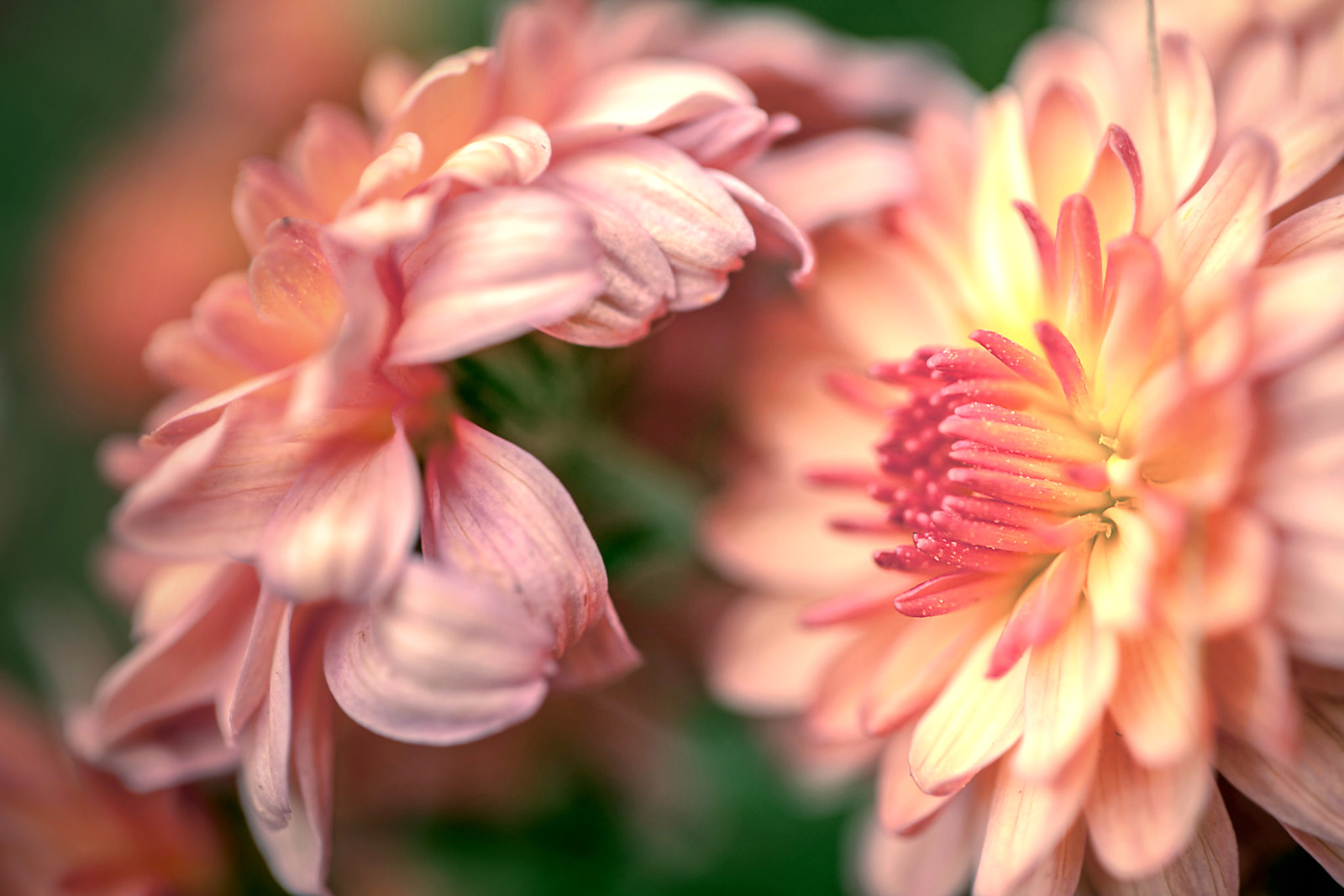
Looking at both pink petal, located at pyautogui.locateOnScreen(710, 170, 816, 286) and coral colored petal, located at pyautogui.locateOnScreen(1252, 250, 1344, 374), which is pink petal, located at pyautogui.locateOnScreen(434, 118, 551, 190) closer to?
pink petal, located at pyautogui.locateOnScreen(710, 170, 816, 286)

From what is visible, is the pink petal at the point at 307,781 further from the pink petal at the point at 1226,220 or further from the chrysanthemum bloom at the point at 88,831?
the pink petal at the point at 1226,220

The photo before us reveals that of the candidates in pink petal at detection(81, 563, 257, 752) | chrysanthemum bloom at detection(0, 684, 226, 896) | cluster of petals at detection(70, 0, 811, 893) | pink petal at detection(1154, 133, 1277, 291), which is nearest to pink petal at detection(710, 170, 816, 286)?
cluster of petals at detection(70, 0, 811, 893)

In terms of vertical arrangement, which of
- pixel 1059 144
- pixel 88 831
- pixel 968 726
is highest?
pixel 1059 144

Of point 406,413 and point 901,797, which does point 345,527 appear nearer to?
point 406,413

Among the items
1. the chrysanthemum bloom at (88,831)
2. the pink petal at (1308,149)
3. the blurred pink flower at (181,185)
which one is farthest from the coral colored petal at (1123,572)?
the blurred pink flower at (181,185)

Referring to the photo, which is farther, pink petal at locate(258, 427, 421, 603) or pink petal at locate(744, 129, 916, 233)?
pink petal at locate(744, 129, 916, 233)

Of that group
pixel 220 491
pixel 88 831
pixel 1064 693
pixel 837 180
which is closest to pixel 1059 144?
pixel 837 180
